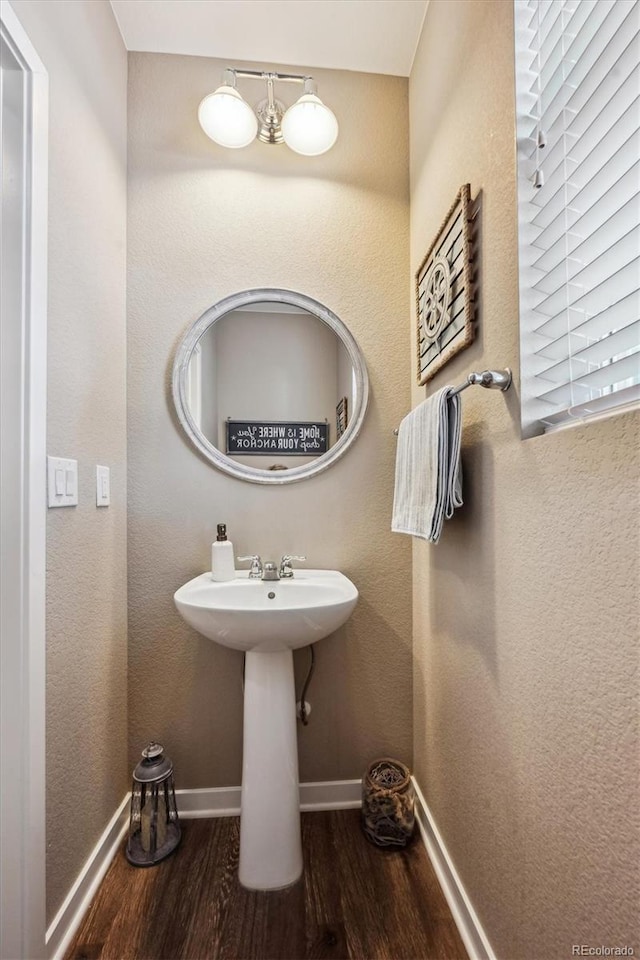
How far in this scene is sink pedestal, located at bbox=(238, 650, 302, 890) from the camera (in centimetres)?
115

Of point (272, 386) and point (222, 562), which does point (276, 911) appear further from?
point (272, 386)

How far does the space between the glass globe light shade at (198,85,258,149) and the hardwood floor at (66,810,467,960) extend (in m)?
2.25

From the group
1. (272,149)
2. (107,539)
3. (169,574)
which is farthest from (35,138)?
(169,574)

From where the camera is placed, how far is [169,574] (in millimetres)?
1443

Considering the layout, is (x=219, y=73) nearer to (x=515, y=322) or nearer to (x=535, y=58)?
(x=535, y=58)

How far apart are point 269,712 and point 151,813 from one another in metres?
0.50

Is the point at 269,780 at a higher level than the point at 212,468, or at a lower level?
lower

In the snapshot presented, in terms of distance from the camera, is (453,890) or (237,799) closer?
(453,890)

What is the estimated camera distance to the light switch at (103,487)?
1.22m

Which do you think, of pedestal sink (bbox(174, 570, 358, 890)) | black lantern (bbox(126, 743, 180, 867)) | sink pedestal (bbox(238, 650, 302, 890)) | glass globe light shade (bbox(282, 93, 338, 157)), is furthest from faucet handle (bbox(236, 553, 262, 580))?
glass globe light shade (bbox(282, 93, 338, 157))

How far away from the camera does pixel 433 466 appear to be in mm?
984

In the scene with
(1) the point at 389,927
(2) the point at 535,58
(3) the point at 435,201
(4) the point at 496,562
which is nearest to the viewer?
(2) the point at 535,58

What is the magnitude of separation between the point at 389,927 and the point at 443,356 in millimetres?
1453

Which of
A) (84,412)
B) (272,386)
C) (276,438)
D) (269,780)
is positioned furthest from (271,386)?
(269,780)
